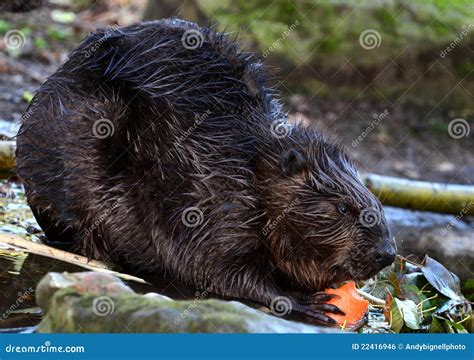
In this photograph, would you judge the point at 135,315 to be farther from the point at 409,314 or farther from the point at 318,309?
the point at 409,314

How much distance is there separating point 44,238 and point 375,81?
9.45m

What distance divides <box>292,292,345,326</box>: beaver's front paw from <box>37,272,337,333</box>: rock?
1057mm

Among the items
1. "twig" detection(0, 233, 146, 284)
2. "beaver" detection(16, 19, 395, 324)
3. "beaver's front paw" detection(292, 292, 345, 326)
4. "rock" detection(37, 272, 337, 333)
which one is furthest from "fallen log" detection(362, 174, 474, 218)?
"rock" detection(37, 272, 337, 333)

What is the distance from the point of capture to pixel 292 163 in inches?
266

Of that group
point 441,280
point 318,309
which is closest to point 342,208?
point 318,309

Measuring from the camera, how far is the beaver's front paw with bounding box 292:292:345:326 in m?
6.50

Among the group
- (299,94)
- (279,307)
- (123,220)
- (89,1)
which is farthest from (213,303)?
(89,1)

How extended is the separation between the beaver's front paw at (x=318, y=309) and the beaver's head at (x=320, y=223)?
0.34 ft

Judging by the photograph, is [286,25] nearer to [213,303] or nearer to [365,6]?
[365,6]

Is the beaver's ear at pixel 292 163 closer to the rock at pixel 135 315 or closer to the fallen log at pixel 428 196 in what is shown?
the rock at pixel 135 315

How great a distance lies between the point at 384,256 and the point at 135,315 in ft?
7.05

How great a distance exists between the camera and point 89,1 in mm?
18297

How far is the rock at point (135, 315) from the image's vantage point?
5.13 m

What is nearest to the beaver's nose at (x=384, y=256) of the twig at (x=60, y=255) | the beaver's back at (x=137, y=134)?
the beaver's back at (x=137, y=134)
